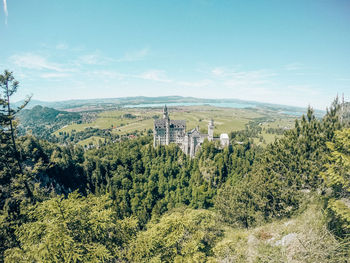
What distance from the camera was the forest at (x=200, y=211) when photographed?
1178 cm

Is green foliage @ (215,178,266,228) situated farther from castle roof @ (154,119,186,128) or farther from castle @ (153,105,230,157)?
castle roof @ (154,119,186,128)

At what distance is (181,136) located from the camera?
3962 inches

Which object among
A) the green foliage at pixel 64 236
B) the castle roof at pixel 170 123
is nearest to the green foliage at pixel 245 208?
the green foliage at pixel 64 236

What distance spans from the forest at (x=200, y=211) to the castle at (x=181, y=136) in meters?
20.7

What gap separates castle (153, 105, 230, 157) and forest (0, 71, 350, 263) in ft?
67.9

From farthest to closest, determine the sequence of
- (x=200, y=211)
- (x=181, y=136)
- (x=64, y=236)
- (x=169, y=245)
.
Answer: (x=181, y=136) < (x=200, y=211) < (x=169, y=245) < (x=64, y=236)

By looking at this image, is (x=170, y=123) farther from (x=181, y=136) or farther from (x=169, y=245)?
(x=169, y=245)

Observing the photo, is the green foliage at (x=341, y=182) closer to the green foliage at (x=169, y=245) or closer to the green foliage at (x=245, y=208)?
the green foliage at (x=169, y=245)

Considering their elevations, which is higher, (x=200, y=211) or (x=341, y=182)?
(x=341, y=182)

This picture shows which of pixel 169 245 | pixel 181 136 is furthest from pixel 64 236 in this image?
pixel 181 136

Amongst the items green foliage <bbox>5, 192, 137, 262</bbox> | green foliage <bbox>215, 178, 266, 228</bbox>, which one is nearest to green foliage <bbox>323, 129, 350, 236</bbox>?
green foliage <bbox>215, 178, 266, 228</bbox>

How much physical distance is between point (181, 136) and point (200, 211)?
70944 mm

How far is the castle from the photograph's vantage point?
90.7 metres

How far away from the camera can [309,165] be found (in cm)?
2880
